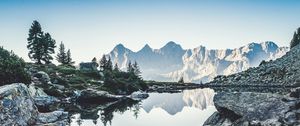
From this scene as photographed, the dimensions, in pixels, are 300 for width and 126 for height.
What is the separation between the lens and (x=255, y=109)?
15.5 metres

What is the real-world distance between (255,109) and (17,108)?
1705 cm

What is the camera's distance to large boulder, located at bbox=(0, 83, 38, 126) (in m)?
21.4

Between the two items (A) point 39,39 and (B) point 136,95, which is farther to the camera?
(A) point 39,39

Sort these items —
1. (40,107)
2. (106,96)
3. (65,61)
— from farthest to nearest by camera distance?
(65,61), (106,96), (40,107)

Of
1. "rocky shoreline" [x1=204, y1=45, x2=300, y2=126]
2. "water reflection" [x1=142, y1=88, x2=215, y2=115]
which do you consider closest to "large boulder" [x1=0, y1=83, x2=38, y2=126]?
"rocky shoreline" [x1=204, y1=45, x2=300, y2=126]

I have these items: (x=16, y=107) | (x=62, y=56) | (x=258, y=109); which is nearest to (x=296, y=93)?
(x=258, y=109)

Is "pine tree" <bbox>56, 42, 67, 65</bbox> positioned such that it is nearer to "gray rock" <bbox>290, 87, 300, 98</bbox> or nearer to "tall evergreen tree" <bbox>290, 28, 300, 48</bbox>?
"tall evergreen tree" <bbox>290, 28, 300, 48</bbox>

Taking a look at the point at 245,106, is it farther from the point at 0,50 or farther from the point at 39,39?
the point at 39,39

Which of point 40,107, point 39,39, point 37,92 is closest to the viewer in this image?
point 40,107

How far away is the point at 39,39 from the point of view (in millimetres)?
98938

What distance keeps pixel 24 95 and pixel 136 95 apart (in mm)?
40234

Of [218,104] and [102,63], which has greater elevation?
[102,63]

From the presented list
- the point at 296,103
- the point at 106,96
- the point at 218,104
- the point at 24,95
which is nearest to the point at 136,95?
the point at 106,96

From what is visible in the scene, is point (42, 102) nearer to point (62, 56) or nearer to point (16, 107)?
point (16, 107)
